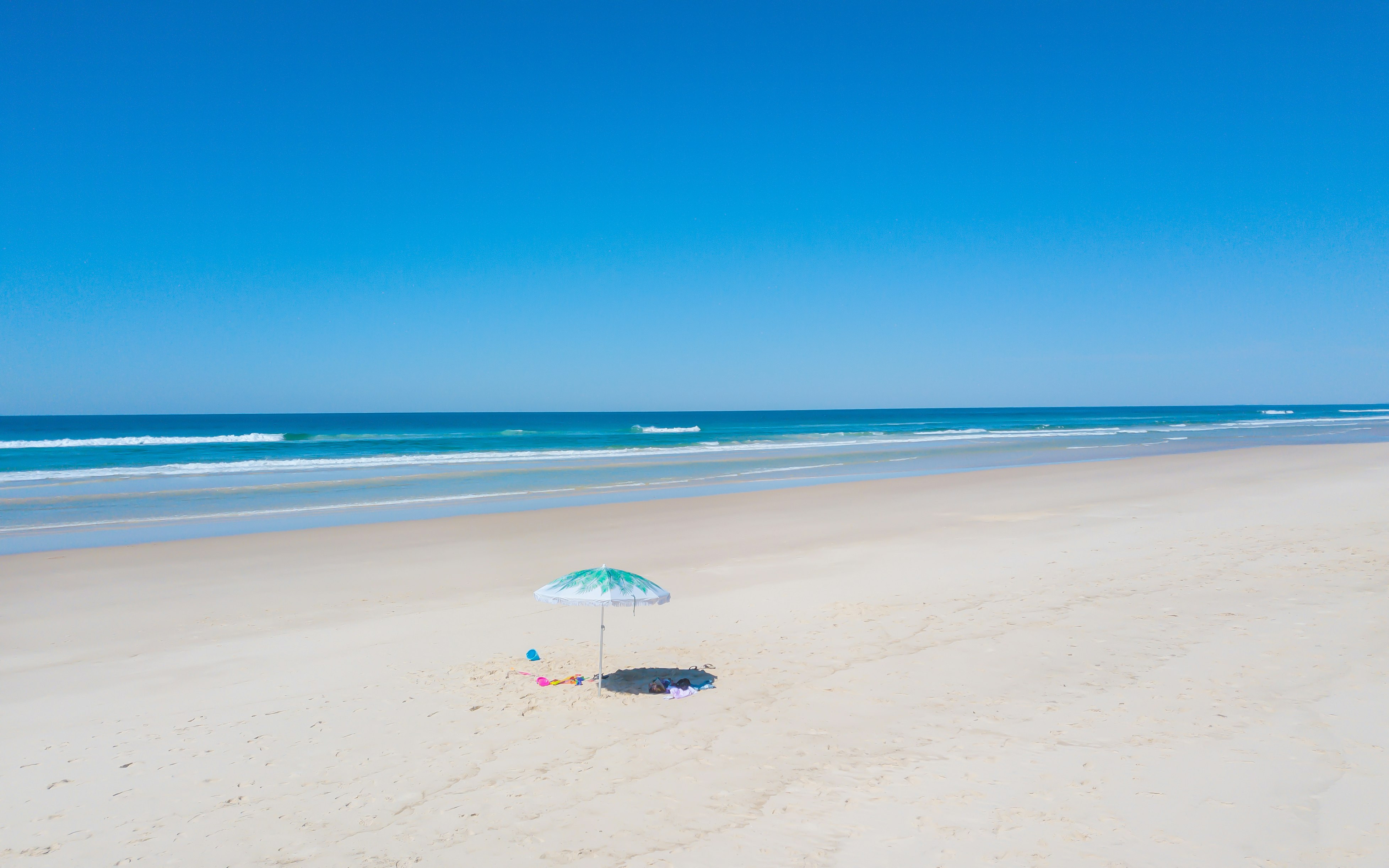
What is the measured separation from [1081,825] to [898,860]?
1.15m

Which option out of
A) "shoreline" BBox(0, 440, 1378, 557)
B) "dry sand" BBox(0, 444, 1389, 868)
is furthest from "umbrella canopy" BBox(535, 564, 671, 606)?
"shoreline" BBox(0, 440, 1378, 557)

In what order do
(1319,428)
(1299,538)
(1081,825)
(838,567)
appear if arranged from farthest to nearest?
1. (1319,428)
2. (1299,538)
3. (838,567)
4. (1081,825)

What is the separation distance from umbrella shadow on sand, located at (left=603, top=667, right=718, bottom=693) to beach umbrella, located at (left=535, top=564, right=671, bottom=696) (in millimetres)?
470

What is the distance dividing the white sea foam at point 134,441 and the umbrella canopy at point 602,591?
5062 centimetres

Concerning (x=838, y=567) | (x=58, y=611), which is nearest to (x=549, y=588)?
(x=838, y=567)

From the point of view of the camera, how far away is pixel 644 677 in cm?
701

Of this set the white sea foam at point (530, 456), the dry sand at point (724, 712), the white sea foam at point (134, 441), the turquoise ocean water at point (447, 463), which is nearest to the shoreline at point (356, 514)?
the turquoise ocean water at point (447, 463)

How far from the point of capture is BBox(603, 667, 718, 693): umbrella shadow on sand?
22.0 ft

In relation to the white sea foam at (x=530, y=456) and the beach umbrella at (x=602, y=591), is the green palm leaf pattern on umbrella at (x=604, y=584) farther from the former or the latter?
the white sea foam at (x=530, y=456)

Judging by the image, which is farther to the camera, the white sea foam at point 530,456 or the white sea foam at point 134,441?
the white sea foam at point 134,441

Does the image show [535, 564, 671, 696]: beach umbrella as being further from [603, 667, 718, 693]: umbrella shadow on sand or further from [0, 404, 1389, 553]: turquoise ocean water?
[0, 404, 1389, 553]: turquoise ocean water

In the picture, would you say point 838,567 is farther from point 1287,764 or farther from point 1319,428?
point 1319,428

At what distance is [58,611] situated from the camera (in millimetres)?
9250

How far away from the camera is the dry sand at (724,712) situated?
4379 mm
